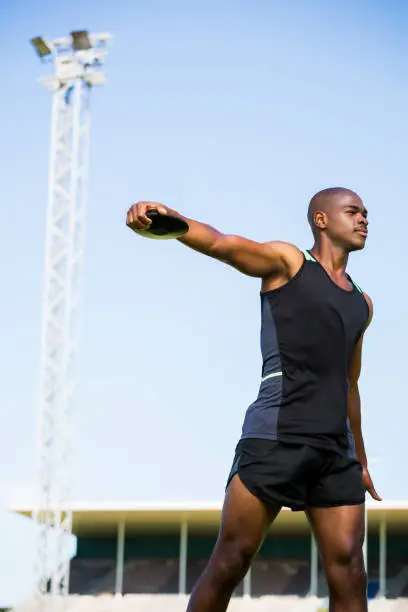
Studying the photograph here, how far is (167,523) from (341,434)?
31.6 m

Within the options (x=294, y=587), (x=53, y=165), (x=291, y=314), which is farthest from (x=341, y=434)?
(x=294, y=587)

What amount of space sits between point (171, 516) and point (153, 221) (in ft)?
101

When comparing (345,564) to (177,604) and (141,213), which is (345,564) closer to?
(141,213)

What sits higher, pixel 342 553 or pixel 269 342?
pixel 269 342

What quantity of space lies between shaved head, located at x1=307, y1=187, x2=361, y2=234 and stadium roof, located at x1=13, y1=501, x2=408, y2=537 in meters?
26.2

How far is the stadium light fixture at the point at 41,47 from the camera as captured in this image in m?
31.2

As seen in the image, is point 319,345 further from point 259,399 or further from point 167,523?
point 167,523

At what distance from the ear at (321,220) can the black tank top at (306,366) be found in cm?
30

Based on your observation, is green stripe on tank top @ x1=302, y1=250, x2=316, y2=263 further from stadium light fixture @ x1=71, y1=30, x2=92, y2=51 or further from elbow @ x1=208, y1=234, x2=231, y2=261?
stadium light fixture @ x1=71, y1=30, x2=92, y2=51

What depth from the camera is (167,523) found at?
120 ft

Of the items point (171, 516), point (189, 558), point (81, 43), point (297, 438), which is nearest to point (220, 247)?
point (297, 438)

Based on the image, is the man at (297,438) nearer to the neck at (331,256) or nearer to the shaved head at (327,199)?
the neck at (331,256)

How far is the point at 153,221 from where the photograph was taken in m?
5.18

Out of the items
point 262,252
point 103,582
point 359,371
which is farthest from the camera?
point 103,582
